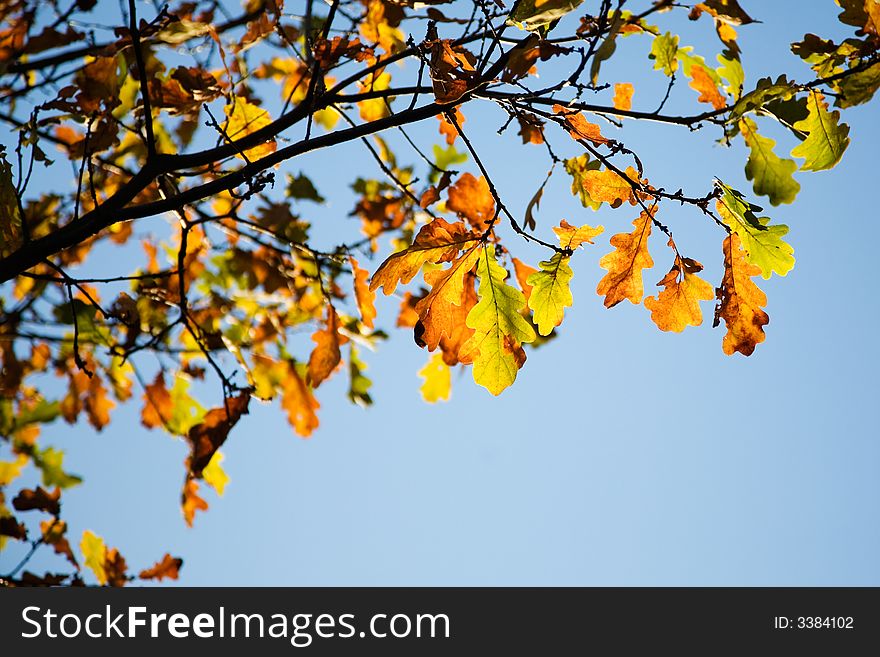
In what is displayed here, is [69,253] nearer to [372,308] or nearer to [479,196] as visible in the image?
[372,308]

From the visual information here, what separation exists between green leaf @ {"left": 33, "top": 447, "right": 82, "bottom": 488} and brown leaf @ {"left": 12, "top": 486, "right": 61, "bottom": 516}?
1.09 meters

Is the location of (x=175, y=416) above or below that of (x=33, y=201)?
below

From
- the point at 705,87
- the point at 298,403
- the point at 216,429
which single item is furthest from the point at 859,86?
the point at 298,403

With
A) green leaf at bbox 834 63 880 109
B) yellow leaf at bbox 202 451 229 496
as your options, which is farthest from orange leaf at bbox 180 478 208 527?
green leaf at bbox 834 63 880 109

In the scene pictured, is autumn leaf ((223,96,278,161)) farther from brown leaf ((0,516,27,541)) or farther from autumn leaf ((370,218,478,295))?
brown leaf ((0,516,27,541))

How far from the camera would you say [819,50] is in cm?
160

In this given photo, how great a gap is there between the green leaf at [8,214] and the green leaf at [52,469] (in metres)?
2.46

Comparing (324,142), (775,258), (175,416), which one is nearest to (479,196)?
(324,142)

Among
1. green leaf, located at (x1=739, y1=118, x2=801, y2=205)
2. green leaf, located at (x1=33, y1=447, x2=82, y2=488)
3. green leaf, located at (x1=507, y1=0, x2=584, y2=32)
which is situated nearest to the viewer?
green leaf, located at (x1=507, y1=0, x2=584, y2=32)

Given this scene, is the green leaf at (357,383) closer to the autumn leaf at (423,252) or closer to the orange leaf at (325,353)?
the orange leaf at (325,353)

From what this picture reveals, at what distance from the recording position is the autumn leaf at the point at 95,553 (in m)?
2.83

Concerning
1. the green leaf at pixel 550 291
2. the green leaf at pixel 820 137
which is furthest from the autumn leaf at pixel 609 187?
the green leaf at pixel 820 137

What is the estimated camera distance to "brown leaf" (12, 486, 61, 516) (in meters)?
2.68

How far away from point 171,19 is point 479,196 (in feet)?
3.20
